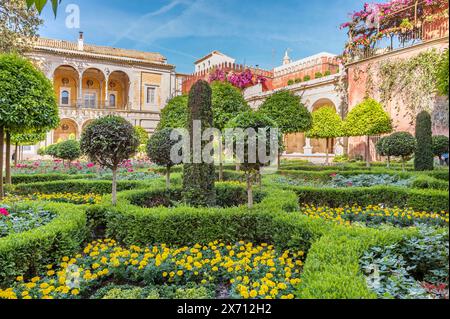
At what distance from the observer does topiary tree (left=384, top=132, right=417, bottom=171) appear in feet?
29.3

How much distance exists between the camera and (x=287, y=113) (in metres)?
11.3

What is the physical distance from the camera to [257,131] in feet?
13.9

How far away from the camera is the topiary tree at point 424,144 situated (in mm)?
8570

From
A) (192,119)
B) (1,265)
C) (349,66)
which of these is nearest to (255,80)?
(349,66)

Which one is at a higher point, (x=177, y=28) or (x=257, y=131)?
(x=177, y=28)

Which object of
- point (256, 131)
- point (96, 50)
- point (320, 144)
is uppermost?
point (96, 50)

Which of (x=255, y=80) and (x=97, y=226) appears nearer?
(x=97, y=226)

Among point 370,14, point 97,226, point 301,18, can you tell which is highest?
point 370,14

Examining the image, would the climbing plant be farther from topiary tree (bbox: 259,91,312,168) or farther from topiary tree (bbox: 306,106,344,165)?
topiary tree (bbox: 259,91,312,168)

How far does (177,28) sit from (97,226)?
9.77 feet

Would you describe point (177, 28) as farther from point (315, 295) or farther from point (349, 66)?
point (349, 66)

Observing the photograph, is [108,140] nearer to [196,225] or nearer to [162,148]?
[162,148]

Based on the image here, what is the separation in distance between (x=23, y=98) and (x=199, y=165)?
127 inches

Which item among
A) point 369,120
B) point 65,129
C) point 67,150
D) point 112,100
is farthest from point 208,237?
point 112,100
